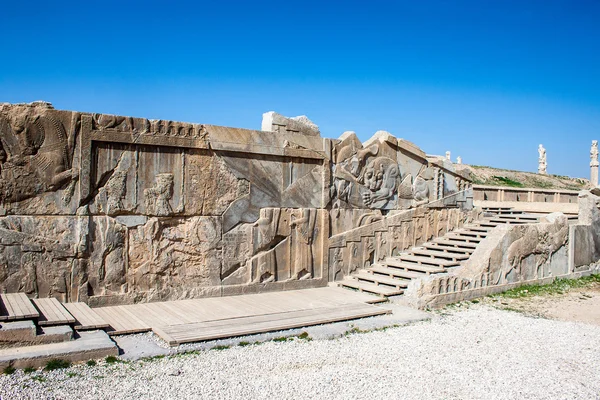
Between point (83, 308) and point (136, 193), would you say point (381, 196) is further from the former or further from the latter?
point (83, 308)

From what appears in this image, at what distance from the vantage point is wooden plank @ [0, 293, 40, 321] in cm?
622

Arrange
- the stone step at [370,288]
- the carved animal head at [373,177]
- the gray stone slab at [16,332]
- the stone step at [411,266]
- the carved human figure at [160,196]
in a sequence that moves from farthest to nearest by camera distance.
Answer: the carved animal head at [373,177] < the stone step at [411,266] < the stone step at [370,288] < the carved human figure at [160,196] < the gray stone slab at [16,332]

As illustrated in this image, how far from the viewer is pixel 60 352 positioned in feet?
18.8

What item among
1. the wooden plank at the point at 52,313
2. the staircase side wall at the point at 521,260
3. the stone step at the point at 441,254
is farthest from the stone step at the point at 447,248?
the wooden plank at the point at 52,313

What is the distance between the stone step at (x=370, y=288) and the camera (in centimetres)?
996

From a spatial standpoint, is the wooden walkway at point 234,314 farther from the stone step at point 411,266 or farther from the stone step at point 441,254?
the stone step at point 441,254

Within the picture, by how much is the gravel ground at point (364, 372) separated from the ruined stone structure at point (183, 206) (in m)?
2.82

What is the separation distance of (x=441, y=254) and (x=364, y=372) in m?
6.05

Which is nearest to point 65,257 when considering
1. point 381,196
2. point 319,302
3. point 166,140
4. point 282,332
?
point 166,140

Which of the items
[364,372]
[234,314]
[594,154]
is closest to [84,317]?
[234,314]

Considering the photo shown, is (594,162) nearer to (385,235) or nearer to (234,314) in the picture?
(385,235)

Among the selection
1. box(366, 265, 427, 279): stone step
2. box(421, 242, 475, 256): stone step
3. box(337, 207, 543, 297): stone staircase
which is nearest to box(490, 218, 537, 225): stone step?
box(337, 207, 543, 297): stone staircase

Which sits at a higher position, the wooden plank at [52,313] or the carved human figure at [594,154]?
the carved human figure at [594,154]

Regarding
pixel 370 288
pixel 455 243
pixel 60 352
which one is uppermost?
pixel 455 243
